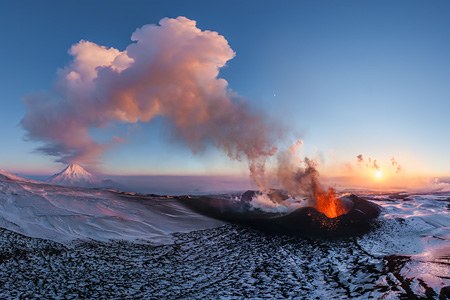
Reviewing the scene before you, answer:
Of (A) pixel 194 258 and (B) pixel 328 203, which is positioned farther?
(B) pixel 328 203

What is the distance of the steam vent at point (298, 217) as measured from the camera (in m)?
46.9

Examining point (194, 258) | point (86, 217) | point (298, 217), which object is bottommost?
point (194, 258)

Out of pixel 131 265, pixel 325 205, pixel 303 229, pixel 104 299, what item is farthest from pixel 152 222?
pixel 325 205

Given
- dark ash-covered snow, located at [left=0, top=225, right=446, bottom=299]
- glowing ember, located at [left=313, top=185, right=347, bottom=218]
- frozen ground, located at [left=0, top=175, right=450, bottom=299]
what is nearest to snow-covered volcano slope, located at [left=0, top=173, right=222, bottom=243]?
frozen ground, located at [left=0, top=175, right=450, bottom=299]

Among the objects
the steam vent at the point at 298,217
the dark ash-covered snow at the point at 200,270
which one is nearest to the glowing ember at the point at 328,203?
the steam vent at the point at 298,217

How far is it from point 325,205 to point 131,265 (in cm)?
4414

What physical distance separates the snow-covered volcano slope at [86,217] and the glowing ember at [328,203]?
2283 centimetres

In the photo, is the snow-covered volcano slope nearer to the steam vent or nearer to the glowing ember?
the steam vent

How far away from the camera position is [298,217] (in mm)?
53812

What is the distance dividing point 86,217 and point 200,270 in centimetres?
2706

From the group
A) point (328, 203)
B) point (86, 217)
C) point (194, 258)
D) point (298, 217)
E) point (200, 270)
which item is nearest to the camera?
point (200, 270)

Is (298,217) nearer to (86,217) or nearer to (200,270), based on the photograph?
(200,270)

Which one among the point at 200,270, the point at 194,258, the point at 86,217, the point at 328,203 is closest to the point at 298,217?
the point at 328,203

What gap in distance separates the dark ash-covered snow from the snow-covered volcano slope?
12.2 feet
